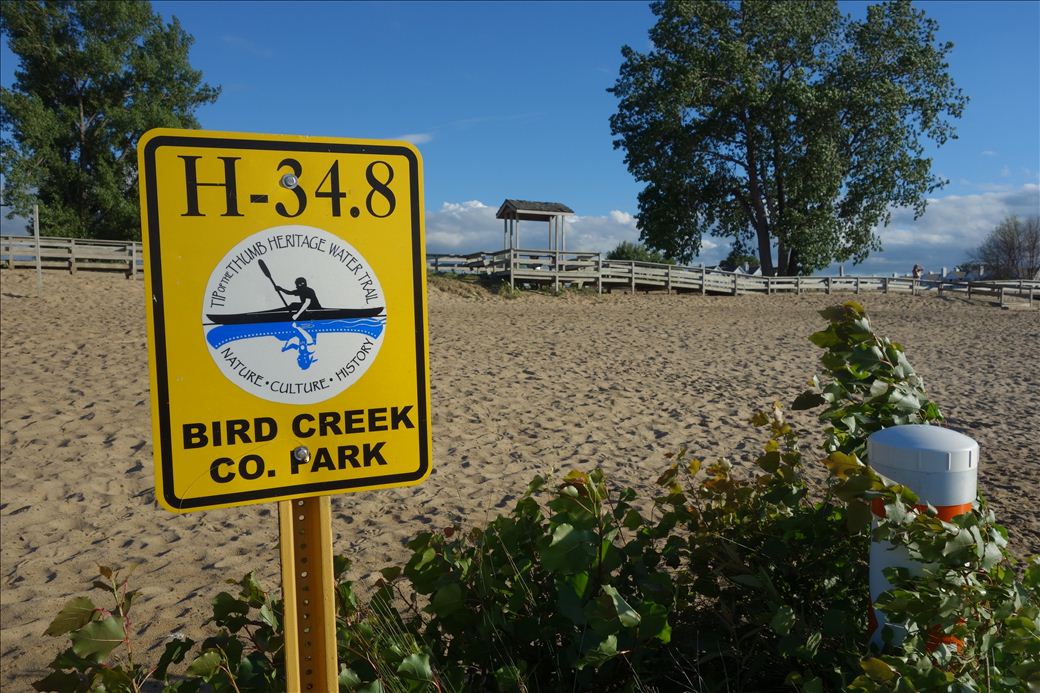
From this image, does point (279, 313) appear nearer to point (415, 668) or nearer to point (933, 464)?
point (415, 668)

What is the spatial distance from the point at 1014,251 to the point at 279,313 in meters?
59.7

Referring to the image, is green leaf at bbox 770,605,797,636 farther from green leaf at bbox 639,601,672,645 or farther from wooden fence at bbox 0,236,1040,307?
wooden fence at bbox 0,236,1040,307

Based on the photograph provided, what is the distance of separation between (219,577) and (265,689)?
7.95 ft

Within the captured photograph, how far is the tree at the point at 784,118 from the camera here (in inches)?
1179

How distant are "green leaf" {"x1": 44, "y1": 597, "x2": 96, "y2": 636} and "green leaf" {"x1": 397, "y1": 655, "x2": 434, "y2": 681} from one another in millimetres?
824

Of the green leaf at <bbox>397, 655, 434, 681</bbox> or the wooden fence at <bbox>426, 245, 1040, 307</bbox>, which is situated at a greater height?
the wooden fence at <bbox>426, 245, 1040, 307</bbox>

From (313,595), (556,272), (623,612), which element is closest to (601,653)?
(623,612)

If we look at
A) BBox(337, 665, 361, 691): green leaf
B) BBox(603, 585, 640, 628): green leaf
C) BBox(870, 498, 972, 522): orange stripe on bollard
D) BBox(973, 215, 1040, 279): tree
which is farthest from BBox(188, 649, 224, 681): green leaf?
BBox(973, 215, 1040, 279): tree

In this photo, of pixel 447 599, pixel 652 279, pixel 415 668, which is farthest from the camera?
pixel 652 279

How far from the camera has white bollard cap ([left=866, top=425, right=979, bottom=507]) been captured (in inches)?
93.9

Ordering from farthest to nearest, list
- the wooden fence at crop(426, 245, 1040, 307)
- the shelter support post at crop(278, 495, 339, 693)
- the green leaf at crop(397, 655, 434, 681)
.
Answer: the wooden fence at crop(426, 245, 1040, 307) → the green leaf at crop(397, 655, 434, 681) → the shelter support post at crop(278, 495, 339, 693)

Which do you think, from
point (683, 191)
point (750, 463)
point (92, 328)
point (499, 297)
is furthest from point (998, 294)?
point (92, 328)

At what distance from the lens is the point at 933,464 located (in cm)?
238

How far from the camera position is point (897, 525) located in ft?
6.95
